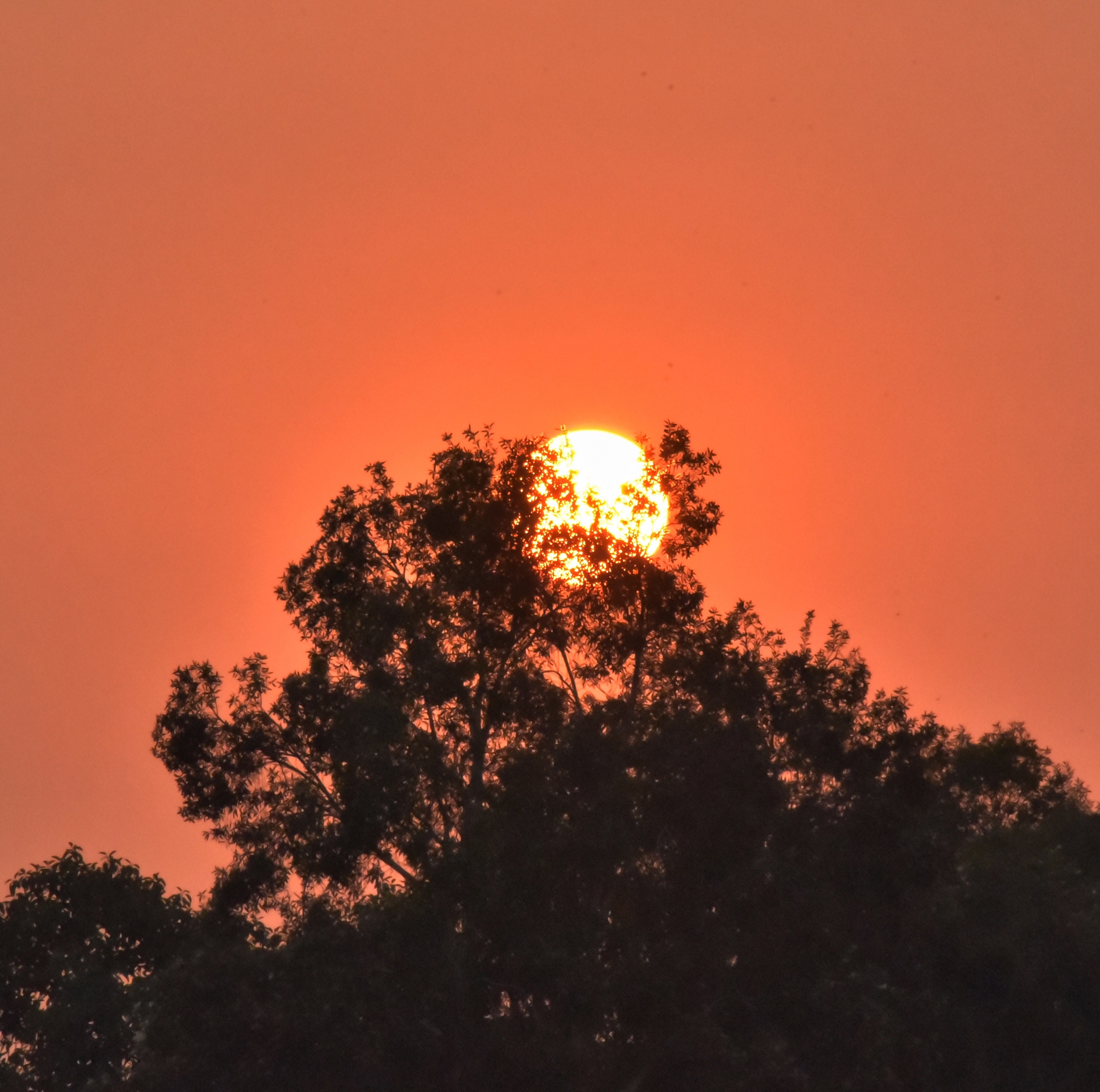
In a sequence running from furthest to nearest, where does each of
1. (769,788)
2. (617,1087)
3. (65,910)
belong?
(65,910) → (769,788) → (617,1087)

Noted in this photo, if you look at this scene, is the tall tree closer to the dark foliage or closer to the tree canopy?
the tree canopy

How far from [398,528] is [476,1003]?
11.7 m

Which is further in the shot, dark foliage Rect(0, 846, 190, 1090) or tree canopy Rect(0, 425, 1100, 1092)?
dark foliage Rect(0, 846, 190, 1090)

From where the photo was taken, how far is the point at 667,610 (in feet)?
130

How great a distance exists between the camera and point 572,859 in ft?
117

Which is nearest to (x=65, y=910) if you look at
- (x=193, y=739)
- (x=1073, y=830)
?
(x=193, y=739)

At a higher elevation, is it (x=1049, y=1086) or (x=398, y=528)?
(x=398, y=528)

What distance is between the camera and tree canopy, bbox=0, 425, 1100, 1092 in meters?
34.5

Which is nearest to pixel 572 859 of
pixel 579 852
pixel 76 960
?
pixel 579 852

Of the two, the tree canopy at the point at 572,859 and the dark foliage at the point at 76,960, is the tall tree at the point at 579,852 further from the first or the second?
the dark foliage at the point at 76,960

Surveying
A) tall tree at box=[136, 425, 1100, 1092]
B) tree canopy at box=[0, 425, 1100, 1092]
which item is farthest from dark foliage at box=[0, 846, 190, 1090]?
tall tree at box=[136, 425, 1100, 1092]

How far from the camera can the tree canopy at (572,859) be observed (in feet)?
113

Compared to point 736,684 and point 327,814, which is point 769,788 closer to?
point 736,684

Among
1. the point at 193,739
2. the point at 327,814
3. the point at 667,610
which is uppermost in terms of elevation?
the point at 667,610
